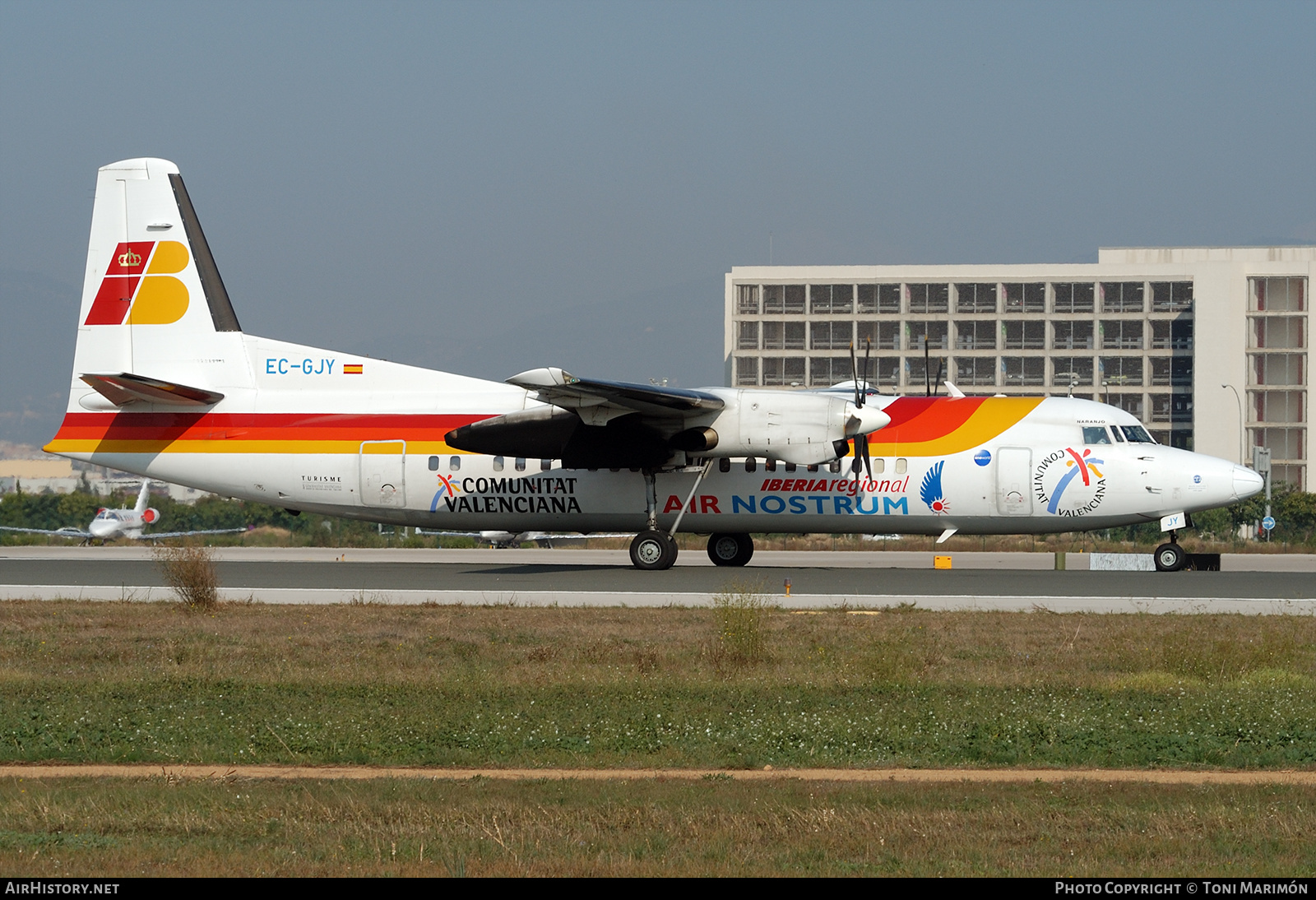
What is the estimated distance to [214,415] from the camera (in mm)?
27812

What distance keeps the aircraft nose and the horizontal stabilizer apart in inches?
825

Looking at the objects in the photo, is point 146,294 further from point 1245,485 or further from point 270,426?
point 1245,485

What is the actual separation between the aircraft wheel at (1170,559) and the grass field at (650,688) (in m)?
8.29

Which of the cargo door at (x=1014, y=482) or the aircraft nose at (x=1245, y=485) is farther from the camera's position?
the cargo door at (x=1014, y=482)

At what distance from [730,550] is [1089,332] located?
251 feet

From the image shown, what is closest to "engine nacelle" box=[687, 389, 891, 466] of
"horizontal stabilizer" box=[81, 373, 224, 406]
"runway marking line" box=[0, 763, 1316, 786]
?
"horizontal stabilizer" box=[81, 373, 224, 406]

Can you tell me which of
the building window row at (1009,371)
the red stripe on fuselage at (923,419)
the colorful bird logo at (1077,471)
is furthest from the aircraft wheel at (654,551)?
the building window row at (1009,371)

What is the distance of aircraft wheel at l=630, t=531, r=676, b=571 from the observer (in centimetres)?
2659

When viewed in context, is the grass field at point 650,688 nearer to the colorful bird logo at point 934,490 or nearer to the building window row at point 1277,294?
the colorful bird logo at point 934,490

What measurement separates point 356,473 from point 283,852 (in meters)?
20.8

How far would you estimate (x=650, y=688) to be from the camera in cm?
1296

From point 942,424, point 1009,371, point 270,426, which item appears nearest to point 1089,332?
point 1009,371

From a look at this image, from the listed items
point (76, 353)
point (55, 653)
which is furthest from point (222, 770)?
point (76, 353)

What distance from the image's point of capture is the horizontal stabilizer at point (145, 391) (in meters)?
26.8
